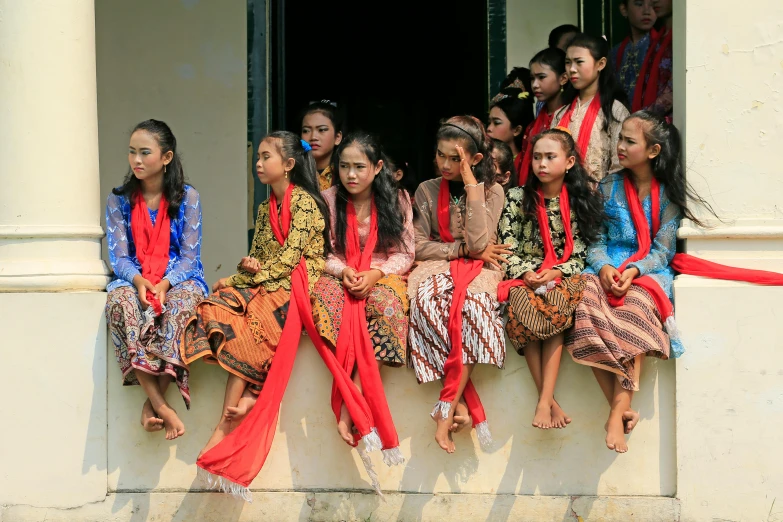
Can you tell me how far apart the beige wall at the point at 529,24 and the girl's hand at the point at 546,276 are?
7.60 ft

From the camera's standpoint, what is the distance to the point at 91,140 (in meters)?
4.57

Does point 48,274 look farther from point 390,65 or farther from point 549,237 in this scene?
point 390,65

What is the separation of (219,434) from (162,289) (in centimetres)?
69

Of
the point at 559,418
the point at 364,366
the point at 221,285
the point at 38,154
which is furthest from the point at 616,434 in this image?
the point at 38,154

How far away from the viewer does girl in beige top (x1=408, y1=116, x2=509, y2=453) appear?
4.26 m

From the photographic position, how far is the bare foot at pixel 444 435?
4.22 metres

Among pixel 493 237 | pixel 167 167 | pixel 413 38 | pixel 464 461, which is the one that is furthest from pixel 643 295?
pixel 413 38

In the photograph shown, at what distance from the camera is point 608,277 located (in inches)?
170

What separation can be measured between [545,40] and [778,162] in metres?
2.32

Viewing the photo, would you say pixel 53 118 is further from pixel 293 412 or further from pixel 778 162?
pixel 778 162

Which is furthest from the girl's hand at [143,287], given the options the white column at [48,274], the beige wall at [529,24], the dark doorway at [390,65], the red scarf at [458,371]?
the dark doorway at [390,65]

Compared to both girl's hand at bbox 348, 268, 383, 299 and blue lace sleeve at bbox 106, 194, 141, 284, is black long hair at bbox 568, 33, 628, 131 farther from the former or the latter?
blue lace sleeve at bbox 106, 194, 141, 284

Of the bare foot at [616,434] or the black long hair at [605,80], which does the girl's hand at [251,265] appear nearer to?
the bare foot at [616,434]

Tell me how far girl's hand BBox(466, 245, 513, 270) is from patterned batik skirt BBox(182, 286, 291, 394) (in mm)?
882
